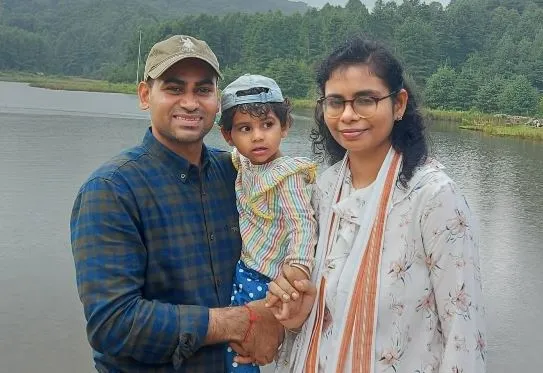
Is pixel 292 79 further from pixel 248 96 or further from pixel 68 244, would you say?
pixel 248 96

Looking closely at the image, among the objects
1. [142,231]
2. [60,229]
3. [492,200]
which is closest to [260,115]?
[142,231]

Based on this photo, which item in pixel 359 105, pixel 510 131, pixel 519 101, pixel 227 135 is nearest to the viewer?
pixel 359 105

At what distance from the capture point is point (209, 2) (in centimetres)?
19450

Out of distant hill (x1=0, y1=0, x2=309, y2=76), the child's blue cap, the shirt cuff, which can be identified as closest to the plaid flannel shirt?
the shirt cuff

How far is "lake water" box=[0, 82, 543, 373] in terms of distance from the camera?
17.2 ft

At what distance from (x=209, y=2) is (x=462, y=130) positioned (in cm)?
17584

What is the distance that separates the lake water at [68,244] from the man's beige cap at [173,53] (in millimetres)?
851

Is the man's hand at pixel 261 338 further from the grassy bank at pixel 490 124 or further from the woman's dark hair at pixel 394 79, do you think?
the grassy bank at pixel 490 124

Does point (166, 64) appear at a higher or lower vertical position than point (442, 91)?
higher

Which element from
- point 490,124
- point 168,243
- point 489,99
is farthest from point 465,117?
point 168,243

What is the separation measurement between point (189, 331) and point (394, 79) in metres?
0.96

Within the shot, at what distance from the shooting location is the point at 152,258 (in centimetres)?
184

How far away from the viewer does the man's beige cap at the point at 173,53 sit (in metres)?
1.93

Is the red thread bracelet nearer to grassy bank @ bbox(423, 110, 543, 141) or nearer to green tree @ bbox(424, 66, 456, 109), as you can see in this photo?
grassy bank @ bbox(423, 110, 543, 141)
